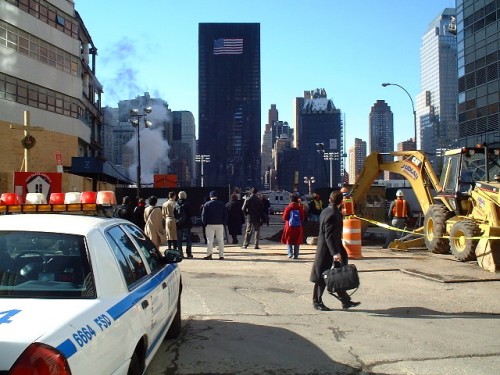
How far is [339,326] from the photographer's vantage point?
6.51 m

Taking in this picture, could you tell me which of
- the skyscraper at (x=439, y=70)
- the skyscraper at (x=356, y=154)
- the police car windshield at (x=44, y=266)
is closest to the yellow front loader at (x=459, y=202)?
the police car windshield at (x=44, y=266)

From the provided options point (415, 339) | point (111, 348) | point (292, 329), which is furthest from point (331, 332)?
point (111, 348)

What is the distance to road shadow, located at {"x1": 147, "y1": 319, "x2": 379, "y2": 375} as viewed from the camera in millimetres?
4871

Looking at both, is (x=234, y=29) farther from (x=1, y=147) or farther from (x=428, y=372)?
(x=428, y=372)

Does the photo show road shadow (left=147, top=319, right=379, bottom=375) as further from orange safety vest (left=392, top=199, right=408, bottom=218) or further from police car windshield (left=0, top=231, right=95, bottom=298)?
orange safety vest (left=392, top=199, right=408, bottom=218)

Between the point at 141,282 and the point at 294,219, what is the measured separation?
31.2 feet

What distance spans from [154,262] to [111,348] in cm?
212

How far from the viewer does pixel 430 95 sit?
151625mm

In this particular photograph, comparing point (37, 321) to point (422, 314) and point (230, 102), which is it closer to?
point (422, 314)

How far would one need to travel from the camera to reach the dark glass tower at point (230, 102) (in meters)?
140

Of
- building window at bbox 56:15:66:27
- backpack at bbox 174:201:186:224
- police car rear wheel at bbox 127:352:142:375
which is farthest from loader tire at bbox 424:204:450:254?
building window at bbox 56:15:66:27

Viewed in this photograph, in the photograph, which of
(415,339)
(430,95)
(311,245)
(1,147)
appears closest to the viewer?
(415,339)

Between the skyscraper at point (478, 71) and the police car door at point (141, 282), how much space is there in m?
44.3

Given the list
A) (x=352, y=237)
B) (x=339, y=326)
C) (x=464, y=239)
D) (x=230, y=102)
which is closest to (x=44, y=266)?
(x=339, y=326)
